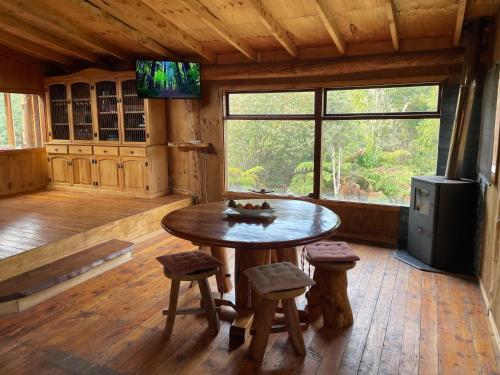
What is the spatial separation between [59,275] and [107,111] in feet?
10.2

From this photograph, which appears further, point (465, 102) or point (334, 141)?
point (334, 141)

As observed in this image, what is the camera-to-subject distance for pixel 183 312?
105 inches

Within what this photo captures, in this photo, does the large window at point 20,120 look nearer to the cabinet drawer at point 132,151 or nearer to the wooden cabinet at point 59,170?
the wooden cabinet at point 59,170

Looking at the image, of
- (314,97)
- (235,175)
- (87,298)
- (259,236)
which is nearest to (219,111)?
(235,175)

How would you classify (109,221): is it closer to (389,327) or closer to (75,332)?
(75,332)

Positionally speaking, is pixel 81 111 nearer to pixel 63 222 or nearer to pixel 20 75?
pixel 20 75

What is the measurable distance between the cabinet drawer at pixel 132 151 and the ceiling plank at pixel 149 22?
1.49 metres

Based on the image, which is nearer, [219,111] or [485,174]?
[485,174]

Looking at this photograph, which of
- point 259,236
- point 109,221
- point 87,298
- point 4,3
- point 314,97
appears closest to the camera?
point 259,236

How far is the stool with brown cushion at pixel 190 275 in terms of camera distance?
2469mm

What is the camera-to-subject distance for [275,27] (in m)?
4.01

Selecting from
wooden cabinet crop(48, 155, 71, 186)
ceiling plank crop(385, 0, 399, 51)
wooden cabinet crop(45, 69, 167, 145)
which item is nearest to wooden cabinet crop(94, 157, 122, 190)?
wooden cabinet crop(45, 69, 167, 145)

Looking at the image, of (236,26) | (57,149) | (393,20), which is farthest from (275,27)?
(57,149)

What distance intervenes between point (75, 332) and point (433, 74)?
4135mm
